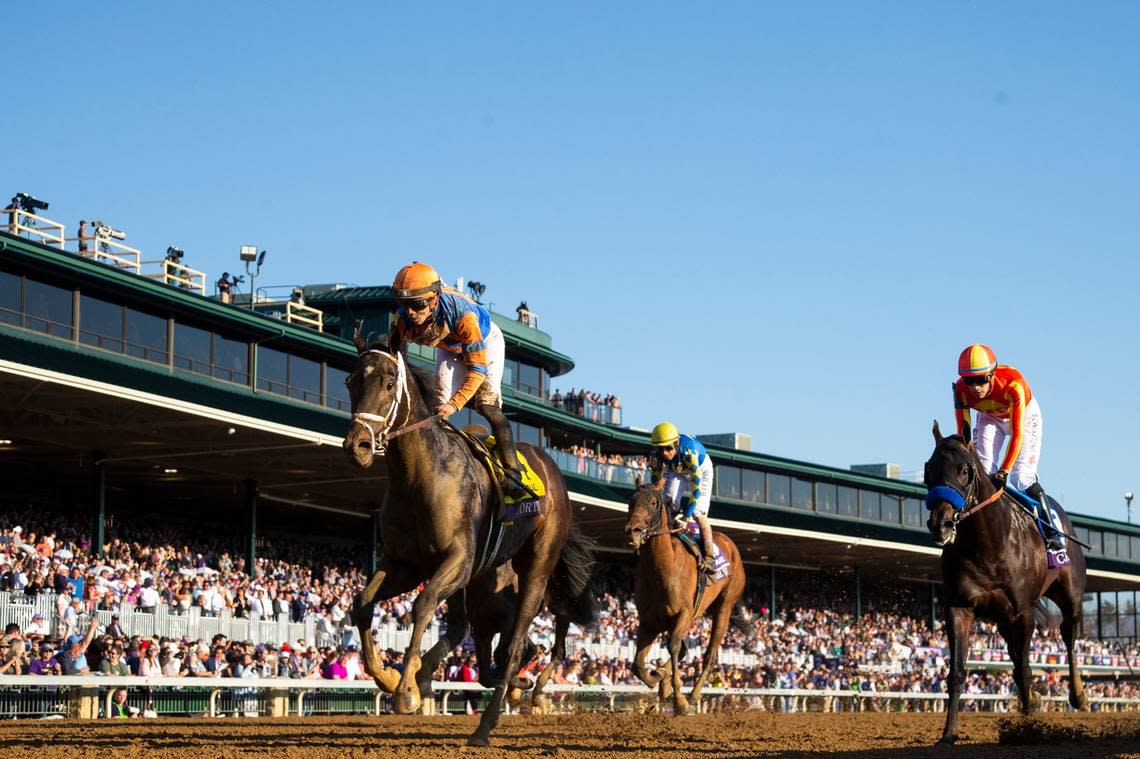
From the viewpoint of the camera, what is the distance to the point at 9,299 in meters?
27.8

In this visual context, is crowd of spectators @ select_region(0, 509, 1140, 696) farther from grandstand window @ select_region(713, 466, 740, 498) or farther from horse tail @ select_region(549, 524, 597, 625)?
grandstand window @ select_region(713, 466, 740, 498)

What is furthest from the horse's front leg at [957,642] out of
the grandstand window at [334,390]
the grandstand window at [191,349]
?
the grandstand window at [334,390]

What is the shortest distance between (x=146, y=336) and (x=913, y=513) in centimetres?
3465

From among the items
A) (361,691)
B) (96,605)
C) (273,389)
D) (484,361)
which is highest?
(273,389)

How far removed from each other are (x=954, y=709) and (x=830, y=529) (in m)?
42.5

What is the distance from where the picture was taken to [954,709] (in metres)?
9.88

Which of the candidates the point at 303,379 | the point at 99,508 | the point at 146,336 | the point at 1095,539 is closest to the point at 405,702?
the point at 99,508

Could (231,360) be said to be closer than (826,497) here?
Yes

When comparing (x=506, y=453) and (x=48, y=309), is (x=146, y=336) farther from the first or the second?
(x=506, y=453)

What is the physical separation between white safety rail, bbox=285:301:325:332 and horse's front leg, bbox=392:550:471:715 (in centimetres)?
2857

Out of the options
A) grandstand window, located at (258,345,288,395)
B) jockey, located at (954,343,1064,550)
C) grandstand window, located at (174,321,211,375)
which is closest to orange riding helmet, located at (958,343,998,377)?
jockey, located at (954,343,1064,550)

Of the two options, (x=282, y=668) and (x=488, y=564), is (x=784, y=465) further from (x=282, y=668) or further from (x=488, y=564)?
(x=488, y=564)

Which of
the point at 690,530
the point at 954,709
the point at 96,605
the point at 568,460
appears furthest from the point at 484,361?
the point at 568,460

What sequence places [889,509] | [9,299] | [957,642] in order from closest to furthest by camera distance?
[957,642] < [9,299] < [889,509]
